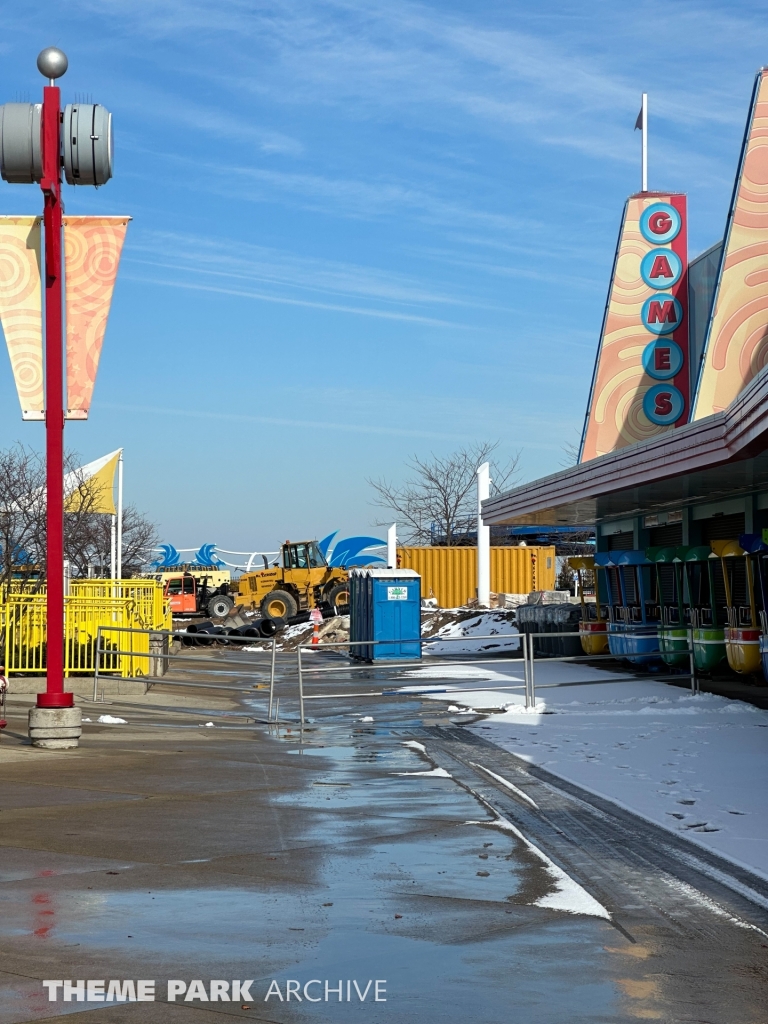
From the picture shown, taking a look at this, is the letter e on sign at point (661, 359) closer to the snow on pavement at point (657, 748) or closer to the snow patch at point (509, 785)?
the snow on pavement at point (657, 748)

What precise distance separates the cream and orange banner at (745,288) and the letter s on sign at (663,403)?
6.36 metres

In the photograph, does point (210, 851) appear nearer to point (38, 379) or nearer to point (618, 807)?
point (618, 807)

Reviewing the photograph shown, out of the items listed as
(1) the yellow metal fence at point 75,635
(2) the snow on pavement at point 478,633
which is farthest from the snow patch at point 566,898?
(2) the snow on pavement at point 478,633

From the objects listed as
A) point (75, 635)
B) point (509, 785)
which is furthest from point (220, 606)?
point (509, 785)

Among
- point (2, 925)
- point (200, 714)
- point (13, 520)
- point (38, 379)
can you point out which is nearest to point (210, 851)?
point (2, 925)

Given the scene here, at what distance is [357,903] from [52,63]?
10.5 meters

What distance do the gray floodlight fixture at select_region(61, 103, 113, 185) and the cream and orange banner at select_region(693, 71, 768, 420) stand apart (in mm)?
13429

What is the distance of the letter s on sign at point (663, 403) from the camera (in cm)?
2991

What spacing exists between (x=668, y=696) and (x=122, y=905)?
1377 cm

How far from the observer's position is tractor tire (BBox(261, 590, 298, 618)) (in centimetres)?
4475

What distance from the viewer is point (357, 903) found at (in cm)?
661

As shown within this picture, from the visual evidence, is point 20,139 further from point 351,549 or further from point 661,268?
point 351,549

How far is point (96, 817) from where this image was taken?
9141 millimetres

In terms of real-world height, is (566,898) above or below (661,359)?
below
